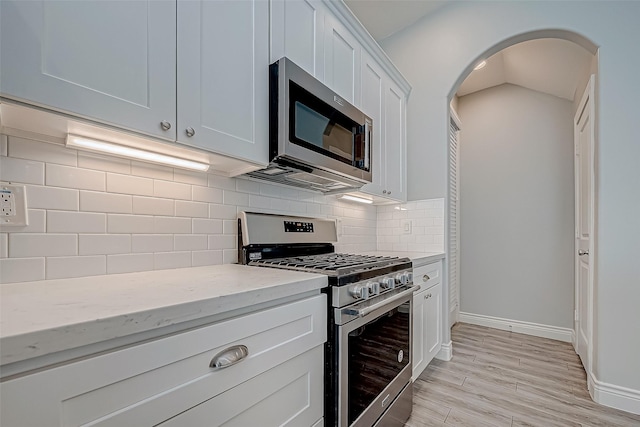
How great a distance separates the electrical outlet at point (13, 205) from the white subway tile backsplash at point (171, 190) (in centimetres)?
39

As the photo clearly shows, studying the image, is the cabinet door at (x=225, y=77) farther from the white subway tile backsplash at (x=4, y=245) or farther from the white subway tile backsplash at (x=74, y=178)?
the white subway tile backsplash at (x=4, y=245)

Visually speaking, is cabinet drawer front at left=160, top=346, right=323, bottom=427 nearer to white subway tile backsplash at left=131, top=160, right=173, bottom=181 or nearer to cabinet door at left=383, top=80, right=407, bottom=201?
white subway tile backsplash at left=131, top=160, right=173, bottom=181

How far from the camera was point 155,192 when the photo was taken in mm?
1224

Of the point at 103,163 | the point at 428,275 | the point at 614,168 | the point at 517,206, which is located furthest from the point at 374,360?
the point at 517,206

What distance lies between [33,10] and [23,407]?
2.81 feet

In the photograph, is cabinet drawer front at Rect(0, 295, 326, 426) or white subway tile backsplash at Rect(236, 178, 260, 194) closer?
cabinet drawer front at Rect(0, 295, 326, 426)

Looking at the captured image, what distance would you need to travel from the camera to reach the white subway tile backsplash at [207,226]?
135 centimetres

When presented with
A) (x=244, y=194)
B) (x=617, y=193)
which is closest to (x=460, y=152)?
(x=617, y=193)

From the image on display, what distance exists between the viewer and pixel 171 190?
4.19 ft

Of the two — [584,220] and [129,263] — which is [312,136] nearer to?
[129,263]

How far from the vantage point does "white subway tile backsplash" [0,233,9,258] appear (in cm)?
87

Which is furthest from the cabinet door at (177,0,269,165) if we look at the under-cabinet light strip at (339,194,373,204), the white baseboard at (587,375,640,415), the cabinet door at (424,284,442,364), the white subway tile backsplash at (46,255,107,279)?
the white baseboard at (587,375,640,415)

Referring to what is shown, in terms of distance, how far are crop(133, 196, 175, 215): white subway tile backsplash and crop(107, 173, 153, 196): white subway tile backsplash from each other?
2 cm

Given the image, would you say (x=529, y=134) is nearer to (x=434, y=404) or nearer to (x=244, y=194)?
(x=434, y=404)
